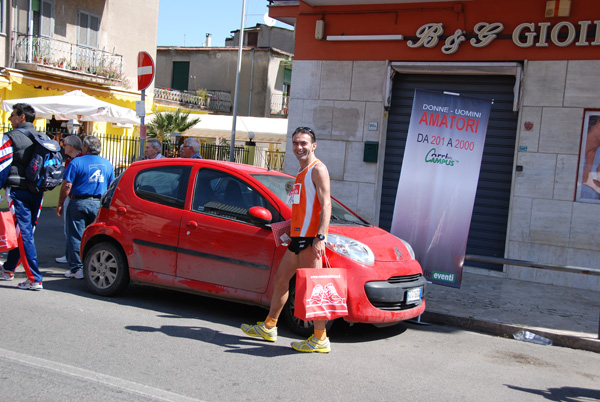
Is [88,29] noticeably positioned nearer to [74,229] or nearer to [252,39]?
[74,229]

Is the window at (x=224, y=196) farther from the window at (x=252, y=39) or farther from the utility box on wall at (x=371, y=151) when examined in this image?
the window at (x=252, y=39)

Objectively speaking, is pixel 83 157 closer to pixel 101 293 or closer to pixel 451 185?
pixel 101 293

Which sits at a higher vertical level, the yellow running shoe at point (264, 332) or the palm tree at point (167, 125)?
the palm tree at point (167, 125)

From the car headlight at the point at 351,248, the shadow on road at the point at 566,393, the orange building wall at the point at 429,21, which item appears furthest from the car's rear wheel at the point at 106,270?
the orange building wall at the point at 429,21

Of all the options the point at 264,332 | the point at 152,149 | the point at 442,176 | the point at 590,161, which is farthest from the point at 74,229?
the point at 590,161

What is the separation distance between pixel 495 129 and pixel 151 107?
1936cm

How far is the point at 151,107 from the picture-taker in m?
26.5

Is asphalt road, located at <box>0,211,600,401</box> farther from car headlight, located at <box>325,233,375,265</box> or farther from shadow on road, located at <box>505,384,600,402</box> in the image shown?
car headlight, located at <box>325,233,375,265</box>

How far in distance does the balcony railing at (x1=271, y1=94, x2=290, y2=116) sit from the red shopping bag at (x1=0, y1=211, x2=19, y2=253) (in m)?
28.8

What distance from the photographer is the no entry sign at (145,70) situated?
31.2ft

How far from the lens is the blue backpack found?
21.6 feet

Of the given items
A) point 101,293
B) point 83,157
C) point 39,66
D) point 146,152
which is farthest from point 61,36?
point 101,293

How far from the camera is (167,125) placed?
21.6 meters

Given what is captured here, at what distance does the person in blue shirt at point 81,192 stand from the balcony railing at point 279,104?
27.6 m
